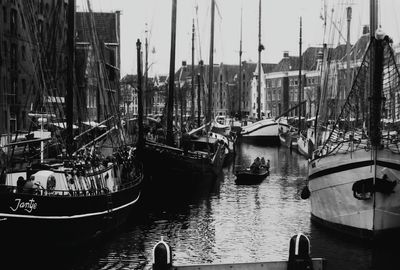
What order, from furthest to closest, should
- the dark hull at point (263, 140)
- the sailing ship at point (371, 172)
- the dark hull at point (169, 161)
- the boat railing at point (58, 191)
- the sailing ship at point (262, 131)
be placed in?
the dark hull at point (263, 140) → the sailing ship at point (262, 131) → the dark hull at point (169, 161) → the sailing ship at point (371, 172) → the boat railing at point (58, 191)

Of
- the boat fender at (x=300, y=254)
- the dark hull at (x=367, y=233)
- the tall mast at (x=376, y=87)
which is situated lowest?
the dark hull at (x=367, y=233)

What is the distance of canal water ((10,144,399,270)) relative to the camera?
23.2 metres

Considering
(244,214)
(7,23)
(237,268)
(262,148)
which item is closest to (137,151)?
(244,214)

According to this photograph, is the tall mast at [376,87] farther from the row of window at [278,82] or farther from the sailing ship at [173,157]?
the row of window at [278,82]

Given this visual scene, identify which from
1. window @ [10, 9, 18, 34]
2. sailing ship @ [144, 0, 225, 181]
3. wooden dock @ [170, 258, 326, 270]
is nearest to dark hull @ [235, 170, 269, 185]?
sailing ship @ [144, 0, 225, 181]

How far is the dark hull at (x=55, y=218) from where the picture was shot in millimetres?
21453

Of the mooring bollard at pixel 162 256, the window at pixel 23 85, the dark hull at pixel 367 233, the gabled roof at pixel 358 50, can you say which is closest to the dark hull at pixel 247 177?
the gabled roof at pixel 358 50

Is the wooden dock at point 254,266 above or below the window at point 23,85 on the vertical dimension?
below

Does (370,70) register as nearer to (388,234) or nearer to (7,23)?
(388,234)

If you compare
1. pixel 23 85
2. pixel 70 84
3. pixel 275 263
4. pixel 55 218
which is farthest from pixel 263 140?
pixel 275 263

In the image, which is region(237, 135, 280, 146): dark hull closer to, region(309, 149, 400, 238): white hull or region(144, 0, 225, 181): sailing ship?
region(144, 0, 225, 181): sailing ship

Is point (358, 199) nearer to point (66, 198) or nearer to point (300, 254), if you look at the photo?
point (300, 254)

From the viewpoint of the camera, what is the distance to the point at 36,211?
22.0m

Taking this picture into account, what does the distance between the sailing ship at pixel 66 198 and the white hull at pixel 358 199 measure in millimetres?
9124
